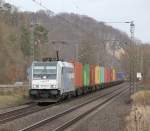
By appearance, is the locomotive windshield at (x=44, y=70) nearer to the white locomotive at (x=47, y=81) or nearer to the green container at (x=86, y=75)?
the white locomotive at (x=47, y=81)

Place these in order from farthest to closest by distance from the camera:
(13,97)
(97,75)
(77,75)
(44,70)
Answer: (97,75) < (77,75) < (13,97) < (44,70)

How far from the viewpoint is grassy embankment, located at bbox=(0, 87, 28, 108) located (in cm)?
3381

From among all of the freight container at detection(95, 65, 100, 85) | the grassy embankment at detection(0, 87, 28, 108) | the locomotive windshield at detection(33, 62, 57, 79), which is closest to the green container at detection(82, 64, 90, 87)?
the freight container at detection(95, 65, 100, 85)

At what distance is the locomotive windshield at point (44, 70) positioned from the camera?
34156mm

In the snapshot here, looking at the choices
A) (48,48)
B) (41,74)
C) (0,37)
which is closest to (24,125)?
(41,74)

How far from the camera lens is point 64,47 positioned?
8969cm

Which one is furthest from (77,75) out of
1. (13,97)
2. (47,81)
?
(47,81)

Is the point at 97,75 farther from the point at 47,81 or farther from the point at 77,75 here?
the point at 47,81

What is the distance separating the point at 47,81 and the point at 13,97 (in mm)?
4164

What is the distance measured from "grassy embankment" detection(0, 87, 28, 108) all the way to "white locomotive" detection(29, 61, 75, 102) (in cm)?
188

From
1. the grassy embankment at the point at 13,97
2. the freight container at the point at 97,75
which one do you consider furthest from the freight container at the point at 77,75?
the freight container at the point at 97,75

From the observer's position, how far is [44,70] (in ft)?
113

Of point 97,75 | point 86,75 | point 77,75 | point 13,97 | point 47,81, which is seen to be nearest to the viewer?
point 47,81

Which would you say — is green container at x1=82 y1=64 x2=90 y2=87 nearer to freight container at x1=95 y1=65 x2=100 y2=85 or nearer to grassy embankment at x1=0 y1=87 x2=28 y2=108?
freight container at x1=95 y1=65 x2=100 y2=85
